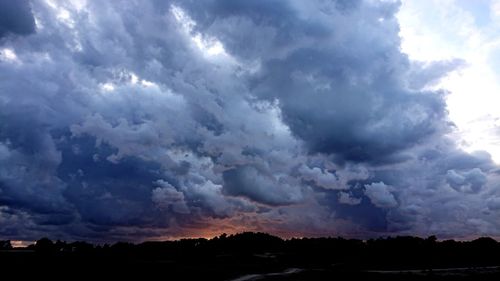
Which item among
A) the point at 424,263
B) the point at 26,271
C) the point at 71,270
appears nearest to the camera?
the point at 26,271

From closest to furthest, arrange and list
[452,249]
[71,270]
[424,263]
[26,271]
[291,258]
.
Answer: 1. [26,271]
2. [71,270]
3. [424,263]
4. [291,258]
5. [452,249]

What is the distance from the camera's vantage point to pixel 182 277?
95812 mm

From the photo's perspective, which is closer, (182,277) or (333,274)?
(182,277)

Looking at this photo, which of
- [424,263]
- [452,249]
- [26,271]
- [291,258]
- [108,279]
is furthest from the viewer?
[452,249]

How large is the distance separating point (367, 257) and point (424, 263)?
23.2 m

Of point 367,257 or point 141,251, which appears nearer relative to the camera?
point 367,257

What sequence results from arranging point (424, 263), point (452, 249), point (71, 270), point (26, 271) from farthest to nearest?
1. point (452, 249)
2. point (424, 263)
3. point (71, 270)
4. point (26, 271)

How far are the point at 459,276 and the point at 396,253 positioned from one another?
70338 millimetres

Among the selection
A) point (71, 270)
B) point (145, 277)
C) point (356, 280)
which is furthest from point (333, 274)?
point (71, 270)

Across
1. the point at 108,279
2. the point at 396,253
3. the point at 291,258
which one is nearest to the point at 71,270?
the point at 108,279

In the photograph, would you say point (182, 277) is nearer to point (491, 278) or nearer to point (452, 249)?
point (491, 278)

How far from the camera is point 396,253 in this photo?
175m

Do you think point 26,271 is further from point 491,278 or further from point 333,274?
point 491,278

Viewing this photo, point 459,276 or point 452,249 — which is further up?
point 452,249
